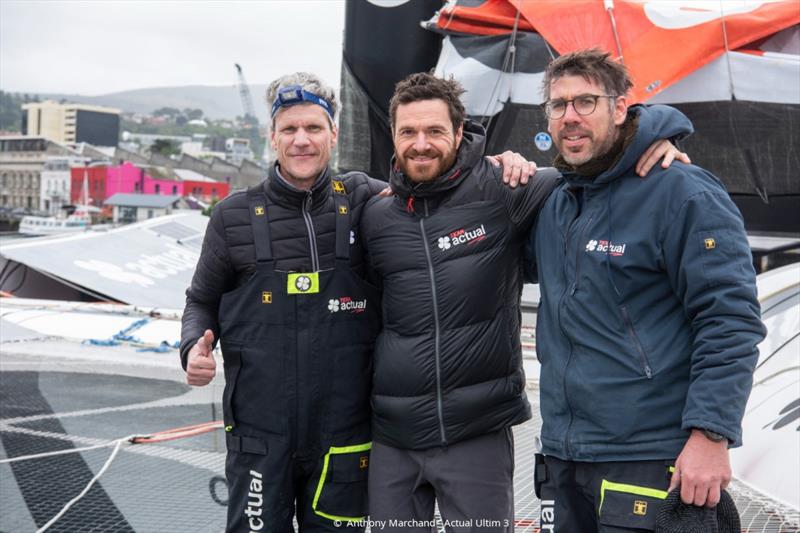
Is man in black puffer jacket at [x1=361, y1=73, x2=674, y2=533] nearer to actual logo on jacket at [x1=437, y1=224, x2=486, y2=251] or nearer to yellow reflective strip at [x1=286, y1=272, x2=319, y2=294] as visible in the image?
actual logo on jacket at [x1=437, y1=224, x2=486, y2=251]

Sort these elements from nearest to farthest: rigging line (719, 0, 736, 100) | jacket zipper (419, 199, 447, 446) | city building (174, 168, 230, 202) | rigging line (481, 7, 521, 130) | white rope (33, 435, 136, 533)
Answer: jacket zipper (419, 199, 447, 446) → white rope (33, 435, 136, 533) → rigging line (719, 0, 736, 100) → rigging line (481, 7, 521, 130) → city building (174, 168, 230, 202)

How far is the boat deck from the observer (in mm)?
3471

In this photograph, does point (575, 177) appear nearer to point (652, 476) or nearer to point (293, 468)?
point (652, 476)

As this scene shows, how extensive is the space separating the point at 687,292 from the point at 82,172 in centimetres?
8045

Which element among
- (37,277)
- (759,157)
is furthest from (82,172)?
(759,157)

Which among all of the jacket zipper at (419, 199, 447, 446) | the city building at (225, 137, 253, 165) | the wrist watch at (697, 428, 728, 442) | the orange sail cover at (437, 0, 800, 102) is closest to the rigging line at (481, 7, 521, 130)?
the orange sail cover at (437, 0, 800, 102)

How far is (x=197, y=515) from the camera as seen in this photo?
11.7 feet

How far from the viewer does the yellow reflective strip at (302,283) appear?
2.46 meters

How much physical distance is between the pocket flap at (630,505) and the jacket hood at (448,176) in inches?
38.2

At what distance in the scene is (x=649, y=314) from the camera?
2.04 m

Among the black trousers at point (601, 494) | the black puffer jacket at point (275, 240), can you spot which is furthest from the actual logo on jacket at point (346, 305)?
the black trousers at point (601, 494)

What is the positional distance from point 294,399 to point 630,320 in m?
1.05

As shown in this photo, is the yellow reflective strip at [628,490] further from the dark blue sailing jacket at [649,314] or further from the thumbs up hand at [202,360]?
the thumbs up hand at [202,360]

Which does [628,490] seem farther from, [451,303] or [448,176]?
[448,176]
